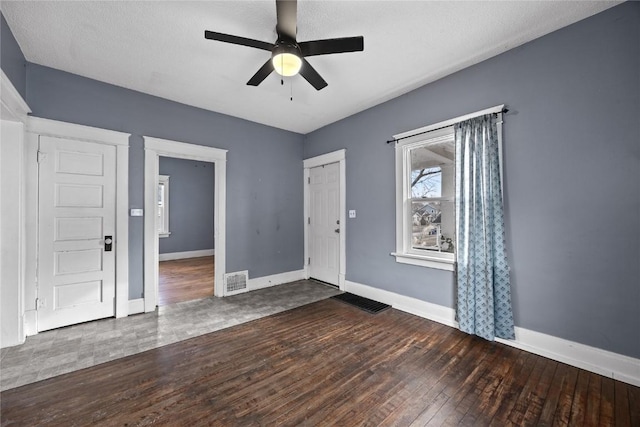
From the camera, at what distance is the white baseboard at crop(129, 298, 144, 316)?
3330 mm

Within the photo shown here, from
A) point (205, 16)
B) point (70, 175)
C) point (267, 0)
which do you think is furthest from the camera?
point (70, 175)

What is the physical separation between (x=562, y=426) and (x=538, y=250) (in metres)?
1.38

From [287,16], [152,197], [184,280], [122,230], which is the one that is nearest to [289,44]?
[287,16]

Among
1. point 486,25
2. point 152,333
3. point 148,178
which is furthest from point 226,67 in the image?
point 152,333

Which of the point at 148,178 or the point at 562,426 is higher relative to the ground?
the point at 148,178

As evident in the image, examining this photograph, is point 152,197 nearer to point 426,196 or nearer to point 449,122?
point 426,196

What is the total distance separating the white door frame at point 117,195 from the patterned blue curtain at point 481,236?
3.96m

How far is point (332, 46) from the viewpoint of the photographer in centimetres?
205

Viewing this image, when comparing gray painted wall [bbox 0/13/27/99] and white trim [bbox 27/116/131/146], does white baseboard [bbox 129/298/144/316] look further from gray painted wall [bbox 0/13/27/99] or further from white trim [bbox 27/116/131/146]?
gray painted wall [bbox 0/13/27/99]

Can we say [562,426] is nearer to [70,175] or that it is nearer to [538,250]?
[538,250]

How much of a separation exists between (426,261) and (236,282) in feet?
9.43

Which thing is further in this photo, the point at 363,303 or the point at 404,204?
the point at 363,303

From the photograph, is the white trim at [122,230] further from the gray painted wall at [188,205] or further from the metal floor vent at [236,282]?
the gray painted wall at [188,205]

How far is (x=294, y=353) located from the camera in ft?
7.99
